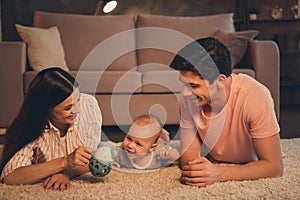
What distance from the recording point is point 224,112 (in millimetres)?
1839

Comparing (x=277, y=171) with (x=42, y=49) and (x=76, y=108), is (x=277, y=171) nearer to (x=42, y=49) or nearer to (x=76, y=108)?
(x=76, y=108)

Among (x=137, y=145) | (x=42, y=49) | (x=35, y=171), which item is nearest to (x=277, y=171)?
(x=137, y=145)

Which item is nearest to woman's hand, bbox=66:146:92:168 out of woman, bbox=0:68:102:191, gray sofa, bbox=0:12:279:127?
woman, bbox=0:68:102:191

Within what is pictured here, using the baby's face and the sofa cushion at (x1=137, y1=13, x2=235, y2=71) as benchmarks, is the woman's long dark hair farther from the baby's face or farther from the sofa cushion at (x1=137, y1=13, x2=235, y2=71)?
the sofa cushion at (x1=137, y1=13, x2=235, y2=71)

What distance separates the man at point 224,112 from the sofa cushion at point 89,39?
1903 millimetres

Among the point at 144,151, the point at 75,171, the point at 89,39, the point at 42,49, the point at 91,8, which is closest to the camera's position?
the point at 75,171

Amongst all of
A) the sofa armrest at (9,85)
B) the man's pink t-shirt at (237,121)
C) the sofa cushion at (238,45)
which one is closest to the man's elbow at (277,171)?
the man's pink t-shirt at (237,121)

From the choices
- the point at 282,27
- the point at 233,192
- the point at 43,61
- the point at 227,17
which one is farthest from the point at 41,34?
the point at 282,27

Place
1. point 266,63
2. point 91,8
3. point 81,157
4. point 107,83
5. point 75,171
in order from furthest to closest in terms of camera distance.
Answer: point 91,8
point 266,63
point 107,83
point 75,171
point 81,157

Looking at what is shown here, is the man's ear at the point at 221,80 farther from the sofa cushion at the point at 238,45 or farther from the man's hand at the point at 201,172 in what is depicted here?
the sofa cushion at the point at 238,45

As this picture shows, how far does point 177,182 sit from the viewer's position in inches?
72.2

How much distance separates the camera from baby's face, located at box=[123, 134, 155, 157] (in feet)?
6.90

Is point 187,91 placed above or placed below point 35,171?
above

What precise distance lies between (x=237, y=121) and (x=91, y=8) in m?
3.30
